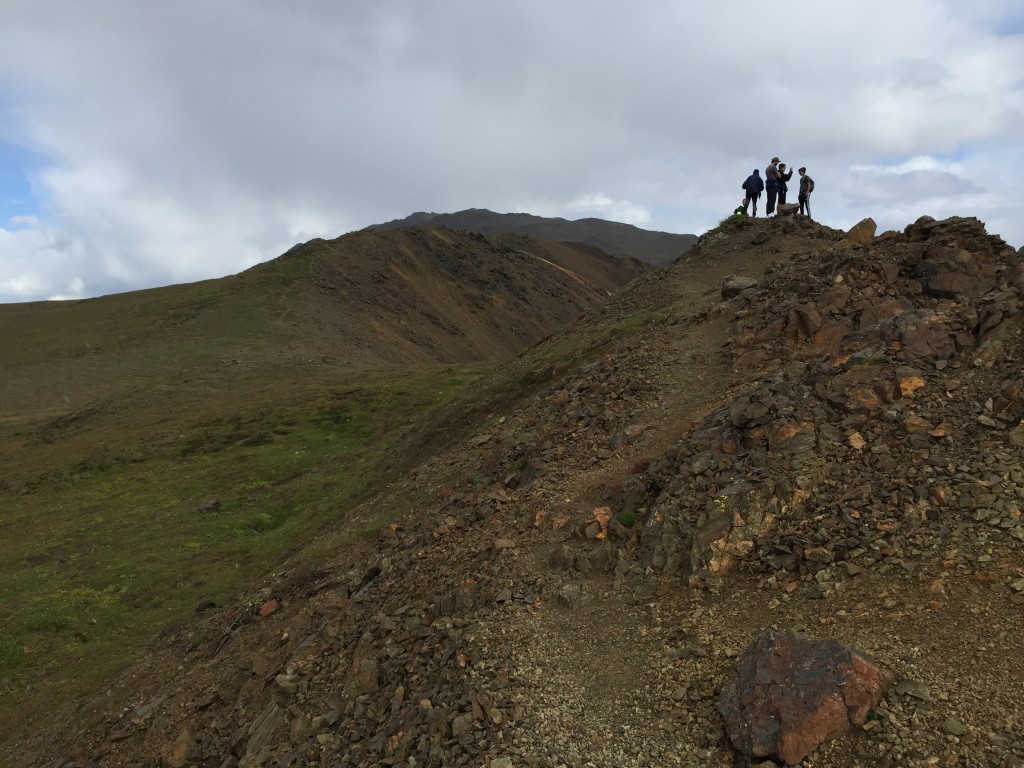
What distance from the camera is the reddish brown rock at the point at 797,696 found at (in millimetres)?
7102

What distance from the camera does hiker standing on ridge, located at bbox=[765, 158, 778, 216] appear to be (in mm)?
29312

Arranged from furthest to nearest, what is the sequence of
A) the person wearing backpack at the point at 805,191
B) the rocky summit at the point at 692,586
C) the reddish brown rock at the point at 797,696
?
1. the person wearing backpack at the point at 805,191
2. the rocky summit at the point at 692,586
3. the reddish brown rock at the point at 797,696

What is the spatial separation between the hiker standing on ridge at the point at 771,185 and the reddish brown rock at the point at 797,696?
25934 mm

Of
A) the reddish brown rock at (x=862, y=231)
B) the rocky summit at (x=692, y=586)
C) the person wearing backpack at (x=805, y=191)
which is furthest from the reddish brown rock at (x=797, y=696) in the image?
the person wearing backpack at (x=805, y=191)

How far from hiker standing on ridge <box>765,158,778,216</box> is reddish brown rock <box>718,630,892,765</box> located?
25.9m

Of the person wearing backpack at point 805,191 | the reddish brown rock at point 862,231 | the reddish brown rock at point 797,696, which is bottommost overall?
the reddish brown rock at point 797,696

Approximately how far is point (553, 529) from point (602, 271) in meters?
120

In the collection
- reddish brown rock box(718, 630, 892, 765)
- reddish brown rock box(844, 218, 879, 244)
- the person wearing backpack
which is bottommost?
reddish brown rock box(718, 630, 892, 765)

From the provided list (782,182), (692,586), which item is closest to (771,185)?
(782,182)

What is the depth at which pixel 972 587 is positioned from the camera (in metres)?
8.25

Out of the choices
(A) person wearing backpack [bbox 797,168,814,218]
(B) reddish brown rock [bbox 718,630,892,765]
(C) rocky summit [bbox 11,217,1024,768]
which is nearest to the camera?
(B) reddish brown rock [bbox 718,630,892,765]

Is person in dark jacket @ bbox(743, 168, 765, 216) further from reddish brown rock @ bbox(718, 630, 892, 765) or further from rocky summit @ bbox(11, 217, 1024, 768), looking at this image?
reddish brown rock @ bbox(718, 630, 892, 765)

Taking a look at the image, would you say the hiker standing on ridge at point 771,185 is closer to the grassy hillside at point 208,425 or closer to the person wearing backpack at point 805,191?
the person wearing backpack at point 805,191

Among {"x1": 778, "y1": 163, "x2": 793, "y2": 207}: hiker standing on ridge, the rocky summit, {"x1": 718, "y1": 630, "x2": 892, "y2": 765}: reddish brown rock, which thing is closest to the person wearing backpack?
{"x1": 778, "y1": 163, "x2": 793, "y2": 207}: hiker standing on ridge
